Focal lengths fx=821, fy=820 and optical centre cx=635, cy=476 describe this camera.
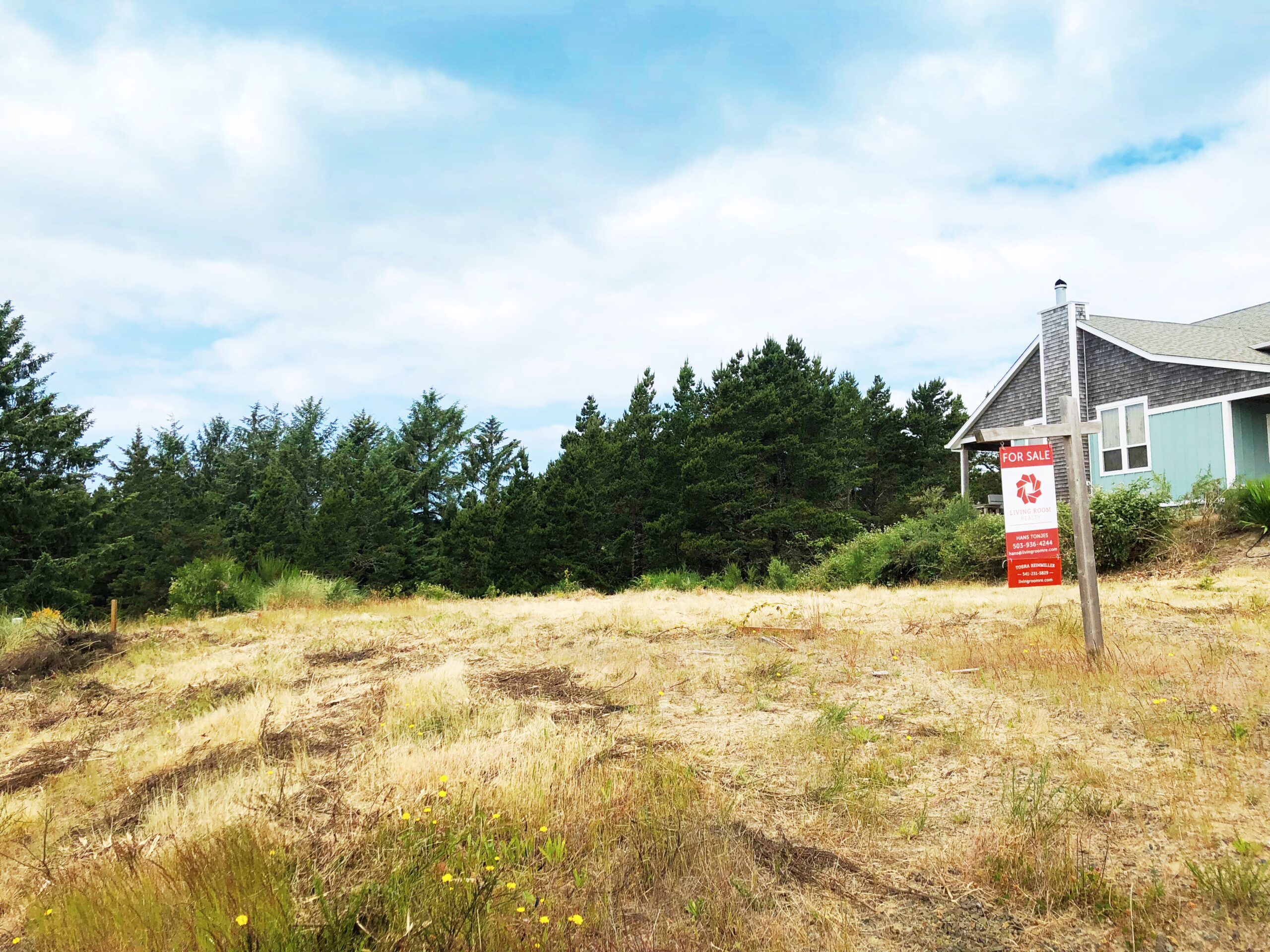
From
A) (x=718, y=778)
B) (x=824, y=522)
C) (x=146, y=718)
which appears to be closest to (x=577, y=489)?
(x=824, y=522)

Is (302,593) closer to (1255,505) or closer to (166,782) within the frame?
(166,782)

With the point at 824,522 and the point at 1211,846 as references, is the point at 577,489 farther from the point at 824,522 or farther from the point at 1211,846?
the point at 1211,846

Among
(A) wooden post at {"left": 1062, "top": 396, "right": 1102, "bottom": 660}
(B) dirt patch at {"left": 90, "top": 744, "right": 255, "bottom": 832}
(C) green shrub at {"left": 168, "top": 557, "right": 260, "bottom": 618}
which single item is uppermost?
(A) wooden post at {"left": 1062, "top": 396, "right": 1102, "bottom": 660}

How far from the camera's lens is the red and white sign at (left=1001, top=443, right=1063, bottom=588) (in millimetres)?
7883

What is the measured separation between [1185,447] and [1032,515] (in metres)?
14.3

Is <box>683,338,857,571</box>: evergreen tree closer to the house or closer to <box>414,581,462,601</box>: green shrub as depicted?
the house

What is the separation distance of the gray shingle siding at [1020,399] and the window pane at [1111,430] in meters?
2.13

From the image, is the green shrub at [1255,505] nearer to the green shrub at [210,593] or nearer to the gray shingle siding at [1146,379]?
the gray shingle siding at [1146,379]

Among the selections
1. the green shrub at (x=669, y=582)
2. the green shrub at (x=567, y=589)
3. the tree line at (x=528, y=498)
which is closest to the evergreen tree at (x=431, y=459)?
the tree line at (x=528, y=498)

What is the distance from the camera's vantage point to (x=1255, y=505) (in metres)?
15.5

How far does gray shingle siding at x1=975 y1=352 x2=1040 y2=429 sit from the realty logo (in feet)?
53.2

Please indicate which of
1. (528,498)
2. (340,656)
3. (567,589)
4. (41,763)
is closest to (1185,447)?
(567,589)

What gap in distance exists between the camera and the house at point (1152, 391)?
717 inches

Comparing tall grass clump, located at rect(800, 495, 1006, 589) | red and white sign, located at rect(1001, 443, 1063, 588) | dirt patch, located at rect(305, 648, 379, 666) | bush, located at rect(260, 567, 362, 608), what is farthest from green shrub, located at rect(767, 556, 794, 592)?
red and white sign, located at rect(1001, 443, 1063, 588)
